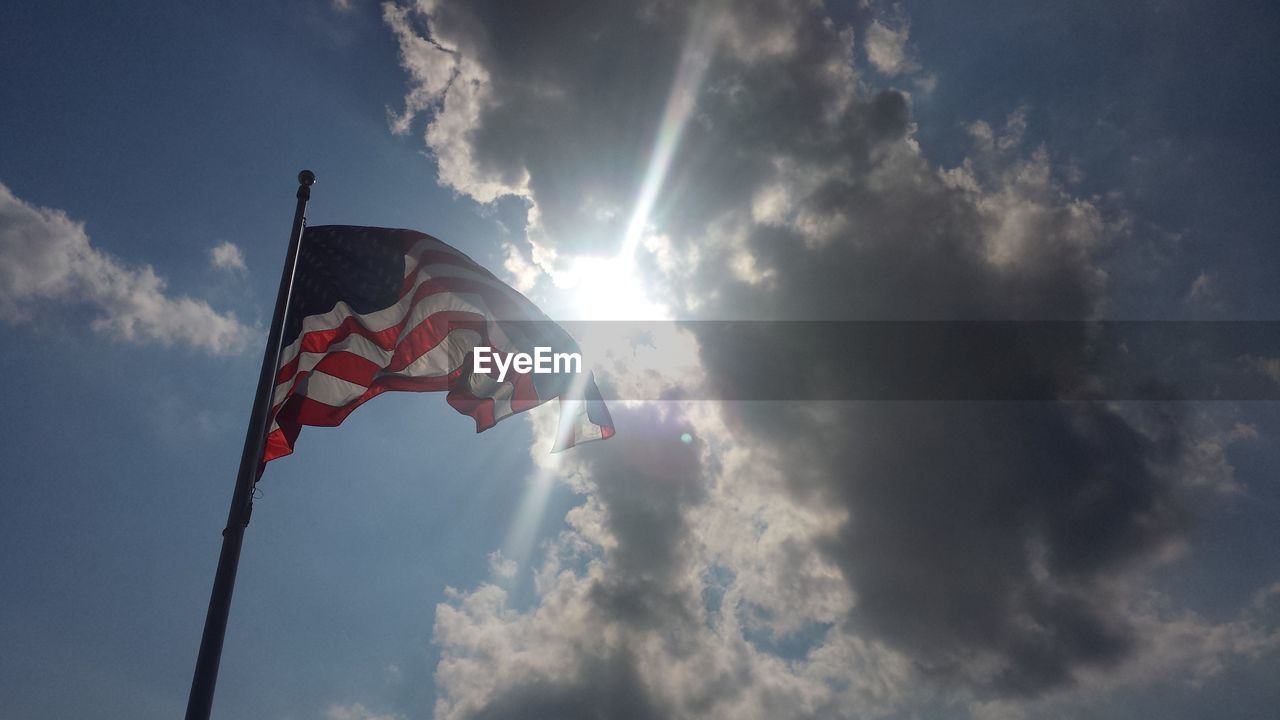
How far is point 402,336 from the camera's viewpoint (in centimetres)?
1593

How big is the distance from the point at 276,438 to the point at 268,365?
104 inches

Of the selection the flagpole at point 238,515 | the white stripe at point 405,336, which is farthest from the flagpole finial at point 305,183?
the white stripe at point 405,336

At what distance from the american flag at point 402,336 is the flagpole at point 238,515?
56.2 inches

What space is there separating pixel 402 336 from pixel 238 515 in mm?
5974

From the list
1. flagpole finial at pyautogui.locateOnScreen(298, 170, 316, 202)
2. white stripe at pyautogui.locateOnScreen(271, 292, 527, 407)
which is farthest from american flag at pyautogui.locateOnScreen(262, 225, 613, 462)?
flagpole finial at pyautogui.locateOnScreen(298, 170, 316, 202)

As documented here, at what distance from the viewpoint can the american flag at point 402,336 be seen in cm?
1449

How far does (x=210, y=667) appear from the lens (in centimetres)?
959

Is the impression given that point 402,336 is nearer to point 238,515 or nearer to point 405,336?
point 405,336

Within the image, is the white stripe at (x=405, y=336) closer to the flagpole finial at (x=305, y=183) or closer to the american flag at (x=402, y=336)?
the american flag at (x=402, y=336)

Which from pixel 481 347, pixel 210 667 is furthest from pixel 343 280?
pixel 210 667

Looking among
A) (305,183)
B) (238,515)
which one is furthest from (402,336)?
(238,515)

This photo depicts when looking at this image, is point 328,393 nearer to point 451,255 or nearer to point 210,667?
point 451,255

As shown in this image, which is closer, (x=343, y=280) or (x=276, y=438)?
(x=276, y=438)

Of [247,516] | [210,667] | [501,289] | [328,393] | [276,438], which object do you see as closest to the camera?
[210,667]
